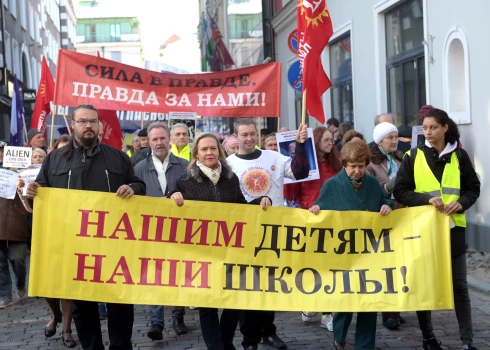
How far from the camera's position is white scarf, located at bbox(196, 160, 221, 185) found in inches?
249

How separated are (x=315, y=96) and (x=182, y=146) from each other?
4.72ft

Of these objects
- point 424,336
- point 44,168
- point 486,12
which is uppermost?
point 486,12

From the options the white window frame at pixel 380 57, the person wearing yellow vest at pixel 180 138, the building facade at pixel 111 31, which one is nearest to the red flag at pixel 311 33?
the person wearing yellow vest at pixel 180 138

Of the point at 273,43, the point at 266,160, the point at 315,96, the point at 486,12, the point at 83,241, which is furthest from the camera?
the point at 273,43

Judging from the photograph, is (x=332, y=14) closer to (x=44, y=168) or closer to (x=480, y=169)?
(x=480, y=169)

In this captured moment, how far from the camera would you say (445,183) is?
6484 mm

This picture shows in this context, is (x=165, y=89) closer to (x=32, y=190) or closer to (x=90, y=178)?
(x=90, y=178)

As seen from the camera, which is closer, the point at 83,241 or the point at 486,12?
the point at 83,241

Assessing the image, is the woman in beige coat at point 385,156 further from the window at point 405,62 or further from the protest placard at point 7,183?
the window at point 405,62

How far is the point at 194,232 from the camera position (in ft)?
21.1

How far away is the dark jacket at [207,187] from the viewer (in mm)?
6398

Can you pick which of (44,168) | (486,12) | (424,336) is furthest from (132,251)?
(486,12)

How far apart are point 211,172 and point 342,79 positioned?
12.8 m

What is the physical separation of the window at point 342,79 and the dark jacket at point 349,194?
459 inches
